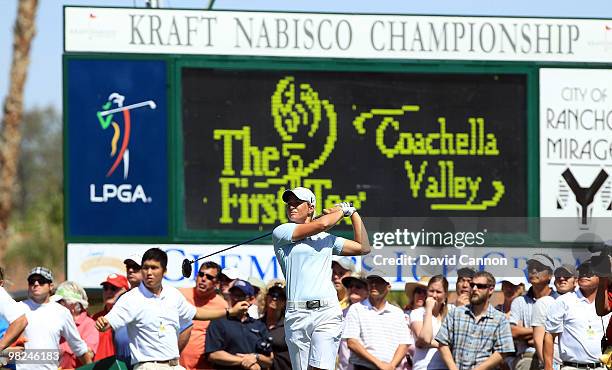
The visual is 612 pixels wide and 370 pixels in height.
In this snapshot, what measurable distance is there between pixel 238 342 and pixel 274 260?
2.42m

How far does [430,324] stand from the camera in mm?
13336

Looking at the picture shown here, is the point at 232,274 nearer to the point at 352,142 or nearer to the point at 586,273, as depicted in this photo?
the point at 352,142

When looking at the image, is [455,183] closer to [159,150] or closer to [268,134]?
[268,134]

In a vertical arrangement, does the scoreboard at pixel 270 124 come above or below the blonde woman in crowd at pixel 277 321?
above

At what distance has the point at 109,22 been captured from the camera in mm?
15133

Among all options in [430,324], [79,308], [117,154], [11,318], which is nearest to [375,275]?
[430,324]

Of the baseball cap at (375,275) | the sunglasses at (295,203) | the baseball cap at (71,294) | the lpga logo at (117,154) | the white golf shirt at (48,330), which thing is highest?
the lpga logo at (117,154)

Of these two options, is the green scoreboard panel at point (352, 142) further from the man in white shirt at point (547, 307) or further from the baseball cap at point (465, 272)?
the man in white shirt at point (547, 307)

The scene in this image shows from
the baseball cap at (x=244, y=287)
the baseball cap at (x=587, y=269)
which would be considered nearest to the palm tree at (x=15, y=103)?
the baseball cap at (x=244, y=287)

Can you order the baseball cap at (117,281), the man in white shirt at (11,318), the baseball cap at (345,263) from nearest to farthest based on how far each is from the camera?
the man in white shirt at (11,318) < the baseball cap at (117,281) < the baseball cap at (345,263)

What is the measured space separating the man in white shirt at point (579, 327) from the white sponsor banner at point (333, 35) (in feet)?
12.2

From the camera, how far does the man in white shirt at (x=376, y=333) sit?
13.2 meters

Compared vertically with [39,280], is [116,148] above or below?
above

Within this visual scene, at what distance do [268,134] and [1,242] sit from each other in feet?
41.5
